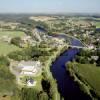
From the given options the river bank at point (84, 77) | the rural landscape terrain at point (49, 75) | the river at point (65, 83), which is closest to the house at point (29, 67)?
the rural landscape terrain at point (49, 75)

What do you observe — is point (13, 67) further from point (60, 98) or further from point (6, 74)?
point (60, 98)

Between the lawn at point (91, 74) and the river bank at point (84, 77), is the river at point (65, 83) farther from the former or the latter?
the lawn at point (91, 74)

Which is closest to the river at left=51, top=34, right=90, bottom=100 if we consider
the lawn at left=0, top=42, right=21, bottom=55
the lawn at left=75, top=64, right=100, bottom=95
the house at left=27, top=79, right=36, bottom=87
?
the lawn at left=75, top=64, right=100, bottom=95

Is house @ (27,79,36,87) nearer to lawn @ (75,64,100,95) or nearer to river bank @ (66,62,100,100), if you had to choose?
river bank @ (66,62,100,100)

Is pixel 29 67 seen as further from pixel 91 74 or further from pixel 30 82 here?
pixel 91 74

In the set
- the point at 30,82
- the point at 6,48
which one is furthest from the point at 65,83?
the point at 6,48

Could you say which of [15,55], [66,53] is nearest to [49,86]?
[15,55]
